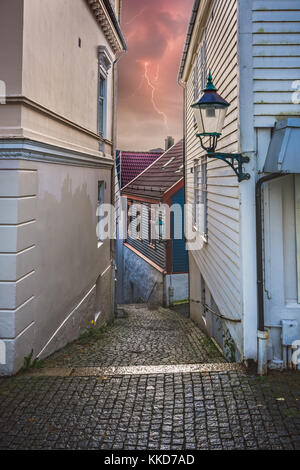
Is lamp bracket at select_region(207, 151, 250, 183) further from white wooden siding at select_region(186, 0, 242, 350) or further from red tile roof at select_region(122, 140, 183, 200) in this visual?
red tile roof at select_region(122, 140, 183, 200)

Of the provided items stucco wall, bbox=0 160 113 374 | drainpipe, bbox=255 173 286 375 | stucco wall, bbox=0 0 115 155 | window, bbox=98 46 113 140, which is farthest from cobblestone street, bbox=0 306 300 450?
window, bbox=98 46 113 140

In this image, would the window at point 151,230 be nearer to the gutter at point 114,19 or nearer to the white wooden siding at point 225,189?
the gutter at point 114,19

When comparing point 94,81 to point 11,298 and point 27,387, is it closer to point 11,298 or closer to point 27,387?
point 11,298

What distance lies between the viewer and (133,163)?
25.2 meters

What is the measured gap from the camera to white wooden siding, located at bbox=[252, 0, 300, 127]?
18.1ft

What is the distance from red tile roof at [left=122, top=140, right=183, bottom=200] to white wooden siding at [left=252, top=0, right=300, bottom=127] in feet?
34.5

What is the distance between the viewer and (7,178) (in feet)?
17.9

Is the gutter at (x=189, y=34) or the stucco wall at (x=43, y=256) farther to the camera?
the gutter at (x=189, y=34)

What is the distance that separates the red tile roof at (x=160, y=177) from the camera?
1712 cm

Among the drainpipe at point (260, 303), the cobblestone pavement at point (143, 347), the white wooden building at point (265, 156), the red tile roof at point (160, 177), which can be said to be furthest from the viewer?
the red tile roof at point (160, 177)

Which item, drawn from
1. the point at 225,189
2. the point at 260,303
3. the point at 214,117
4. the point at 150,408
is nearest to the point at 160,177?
the point at 225,189

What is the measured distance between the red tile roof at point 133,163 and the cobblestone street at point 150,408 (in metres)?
18.8

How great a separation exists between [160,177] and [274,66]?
1367 centimetres

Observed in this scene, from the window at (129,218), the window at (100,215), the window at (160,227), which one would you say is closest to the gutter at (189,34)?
the window at (100,215)
